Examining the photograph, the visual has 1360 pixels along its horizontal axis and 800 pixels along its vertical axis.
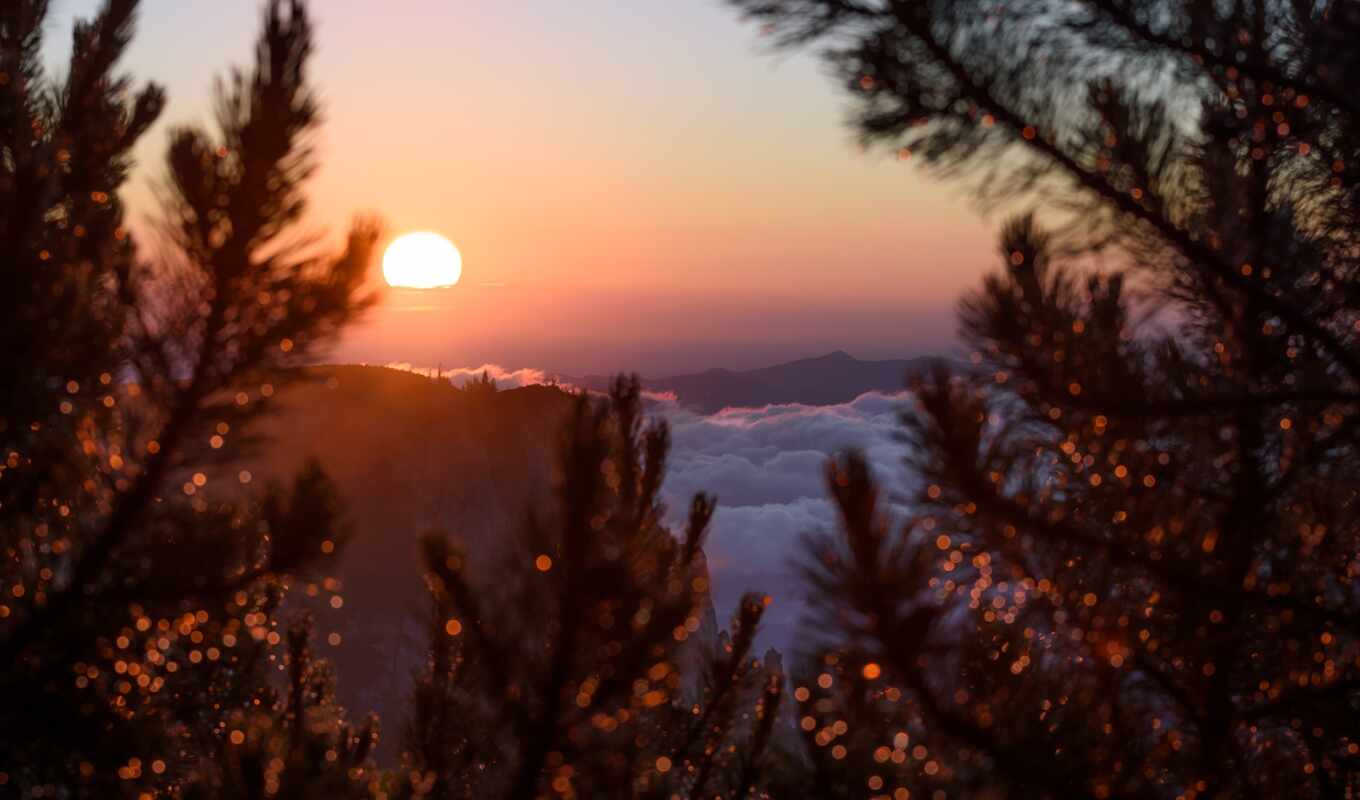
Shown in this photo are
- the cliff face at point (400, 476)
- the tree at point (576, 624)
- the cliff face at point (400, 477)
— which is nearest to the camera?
the tree at point (576, 624)

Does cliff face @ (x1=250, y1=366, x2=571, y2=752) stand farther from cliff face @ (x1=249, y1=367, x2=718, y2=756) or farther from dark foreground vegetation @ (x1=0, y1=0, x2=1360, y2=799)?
dark foreground vegetation @ (x1=0, y1=0, x2=1360, y2=799)

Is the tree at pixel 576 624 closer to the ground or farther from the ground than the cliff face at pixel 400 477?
farther from the ground

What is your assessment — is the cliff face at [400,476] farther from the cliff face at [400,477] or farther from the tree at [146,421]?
the tree at [146,421]

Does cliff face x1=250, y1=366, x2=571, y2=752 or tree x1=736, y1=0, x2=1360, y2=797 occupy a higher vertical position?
tree x1=736, y1=0, x2=1360, y2=797

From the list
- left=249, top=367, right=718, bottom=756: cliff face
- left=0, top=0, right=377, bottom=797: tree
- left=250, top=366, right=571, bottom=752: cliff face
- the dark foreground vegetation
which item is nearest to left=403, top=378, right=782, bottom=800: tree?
the dark foreground vegetation

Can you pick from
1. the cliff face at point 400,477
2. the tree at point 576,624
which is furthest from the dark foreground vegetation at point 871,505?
the cliff face at point 400,477

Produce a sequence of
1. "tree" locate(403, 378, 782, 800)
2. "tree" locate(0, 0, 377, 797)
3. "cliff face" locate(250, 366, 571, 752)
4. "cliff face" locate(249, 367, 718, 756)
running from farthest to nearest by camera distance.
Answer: "cliff face" locate(250, 366, 571, 752), "cliff face" locate(249, 367, 718, 756), "tree" locate(0, 0, 377, 797), "tree" locate(403, 378, 782, 800)

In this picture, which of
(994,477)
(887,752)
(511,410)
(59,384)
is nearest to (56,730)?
(59,384)
